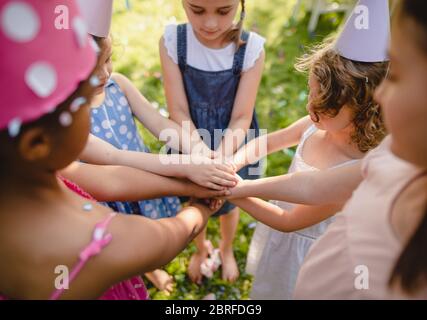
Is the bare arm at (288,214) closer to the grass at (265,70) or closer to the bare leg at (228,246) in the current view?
the bare leg at (228,246)

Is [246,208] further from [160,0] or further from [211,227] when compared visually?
[160,0]

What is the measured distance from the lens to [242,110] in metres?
1.83

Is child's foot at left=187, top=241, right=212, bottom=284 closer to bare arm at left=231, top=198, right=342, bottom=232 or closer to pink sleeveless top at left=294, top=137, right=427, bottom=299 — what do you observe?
bare arm at left=231, top=198, right=342, bottom=232

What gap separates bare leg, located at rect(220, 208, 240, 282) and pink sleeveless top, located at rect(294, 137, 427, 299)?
40.7 inches

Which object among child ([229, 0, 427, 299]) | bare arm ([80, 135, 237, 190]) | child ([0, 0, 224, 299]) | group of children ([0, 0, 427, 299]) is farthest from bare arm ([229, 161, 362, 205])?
child ([0, 0, 224, 299])

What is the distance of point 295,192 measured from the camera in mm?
1398

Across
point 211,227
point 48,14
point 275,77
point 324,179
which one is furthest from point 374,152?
point 275,77

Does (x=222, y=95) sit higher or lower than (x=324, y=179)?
higher

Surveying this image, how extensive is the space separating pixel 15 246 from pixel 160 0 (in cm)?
326

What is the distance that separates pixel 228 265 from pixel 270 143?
0.73 meters

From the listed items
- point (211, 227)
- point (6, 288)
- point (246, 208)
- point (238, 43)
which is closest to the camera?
point (6, 288)

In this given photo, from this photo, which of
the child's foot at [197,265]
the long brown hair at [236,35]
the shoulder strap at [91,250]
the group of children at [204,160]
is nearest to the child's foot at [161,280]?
the group of children at [204,160]

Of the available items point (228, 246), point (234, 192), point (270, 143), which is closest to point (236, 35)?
point (270, 143)

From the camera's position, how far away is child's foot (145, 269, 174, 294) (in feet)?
6.87
